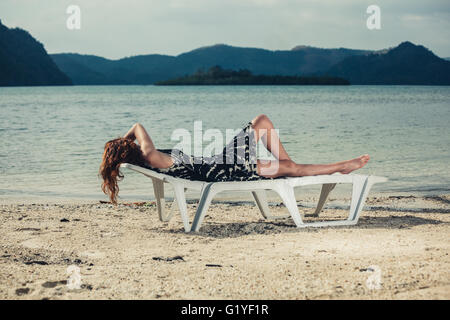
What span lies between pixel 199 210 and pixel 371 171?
694 cm

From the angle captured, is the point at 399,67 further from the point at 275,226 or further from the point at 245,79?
the point at 275,226

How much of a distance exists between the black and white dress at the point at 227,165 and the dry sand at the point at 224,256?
1.90 ft

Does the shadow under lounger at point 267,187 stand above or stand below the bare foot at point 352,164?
below

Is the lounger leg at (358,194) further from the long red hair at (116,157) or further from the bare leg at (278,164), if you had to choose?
the long red hair at (116,157)

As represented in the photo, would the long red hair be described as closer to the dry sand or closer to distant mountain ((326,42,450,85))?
the dry sand

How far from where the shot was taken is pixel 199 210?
17.1ft

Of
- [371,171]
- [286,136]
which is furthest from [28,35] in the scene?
[371,171]

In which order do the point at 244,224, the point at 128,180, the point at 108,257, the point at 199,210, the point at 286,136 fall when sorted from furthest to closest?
the point at 286,136 → the point at 128,180 → the point at 244,224 → the point at 199,210 → the point at 108,257

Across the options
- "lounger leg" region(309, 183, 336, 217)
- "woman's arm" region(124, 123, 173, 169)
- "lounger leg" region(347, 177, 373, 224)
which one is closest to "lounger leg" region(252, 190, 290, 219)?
"lounger leg" region(309, 183, 336, 217)

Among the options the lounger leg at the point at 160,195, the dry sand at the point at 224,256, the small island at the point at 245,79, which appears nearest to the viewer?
the dry sand at the point at 224,256

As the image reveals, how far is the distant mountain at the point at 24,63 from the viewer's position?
114m

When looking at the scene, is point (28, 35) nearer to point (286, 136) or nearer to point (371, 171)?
point (286, 136)

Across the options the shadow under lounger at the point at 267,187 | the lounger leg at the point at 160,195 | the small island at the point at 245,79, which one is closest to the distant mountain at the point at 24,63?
the small island at the point at 245,79
